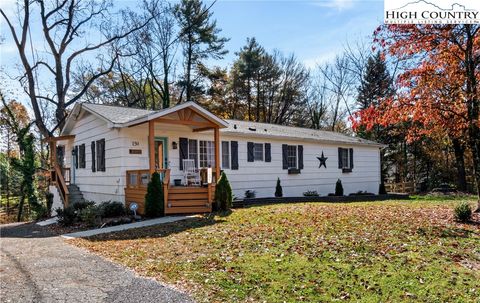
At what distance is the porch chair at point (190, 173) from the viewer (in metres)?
12.9

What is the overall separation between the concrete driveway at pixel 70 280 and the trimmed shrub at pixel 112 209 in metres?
4.20

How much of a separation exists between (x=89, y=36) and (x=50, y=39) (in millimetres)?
2193

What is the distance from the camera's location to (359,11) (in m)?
10.4

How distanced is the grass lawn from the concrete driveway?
0.30 m

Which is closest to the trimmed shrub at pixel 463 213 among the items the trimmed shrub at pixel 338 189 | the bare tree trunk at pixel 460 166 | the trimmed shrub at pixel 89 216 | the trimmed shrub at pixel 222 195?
the trimmed shrub at pixel 222 195

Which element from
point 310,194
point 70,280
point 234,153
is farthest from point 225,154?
point 70,280

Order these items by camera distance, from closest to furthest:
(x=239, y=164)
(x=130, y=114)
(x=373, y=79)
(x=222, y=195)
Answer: (x=222, y=195) < (x=130, y=114) < (x=239, y=164) < (x=373, y=79)

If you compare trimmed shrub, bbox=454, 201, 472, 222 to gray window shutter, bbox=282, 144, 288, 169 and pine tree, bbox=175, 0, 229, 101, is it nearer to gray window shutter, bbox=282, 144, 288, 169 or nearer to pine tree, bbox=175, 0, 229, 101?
gray window shutter, bbox=282, 144, 288, 169

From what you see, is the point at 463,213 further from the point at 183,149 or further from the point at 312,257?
the point at 183,149

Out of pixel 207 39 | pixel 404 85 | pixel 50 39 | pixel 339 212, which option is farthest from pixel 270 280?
pixel 207 39

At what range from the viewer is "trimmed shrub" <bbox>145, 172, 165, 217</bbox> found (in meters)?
10.7

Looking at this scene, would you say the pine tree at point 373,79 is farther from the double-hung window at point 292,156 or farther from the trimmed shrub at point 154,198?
the trimmed shrub at point 154,198

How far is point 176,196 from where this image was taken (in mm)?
11156

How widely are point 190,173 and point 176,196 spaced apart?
6.16 feet
